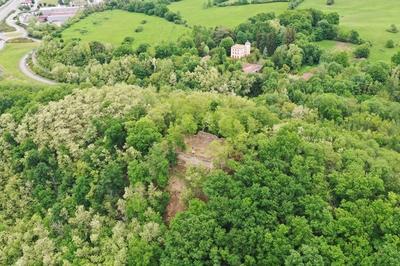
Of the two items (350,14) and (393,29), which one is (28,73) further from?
(393,29)

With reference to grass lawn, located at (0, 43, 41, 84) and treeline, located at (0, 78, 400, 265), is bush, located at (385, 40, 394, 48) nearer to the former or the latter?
treeline, located at (0, 78, 400, 265)

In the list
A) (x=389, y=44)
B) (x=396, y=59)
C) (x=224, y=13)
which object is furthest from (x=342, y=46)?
(x=224, y=13)

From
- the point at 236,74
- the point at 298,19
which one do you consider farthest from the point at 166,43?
the point at 298,19

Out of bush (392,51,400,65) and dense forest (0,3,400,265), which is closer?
dense forest (0,3,400,265)

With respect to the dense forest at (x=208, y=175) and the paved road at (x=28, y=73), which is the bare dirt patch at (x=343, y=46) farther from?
the paved road at (x=28, y=73)

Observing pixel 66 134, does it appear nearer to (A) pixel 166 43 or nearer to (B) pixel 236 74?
(B) pixel 236 74

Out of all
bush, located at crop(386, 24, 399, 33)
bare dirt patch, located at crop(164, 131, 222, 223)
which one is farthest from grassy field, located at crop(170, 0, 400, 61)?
bare dirt patch, located at crop(164, 131, 222, 223)
